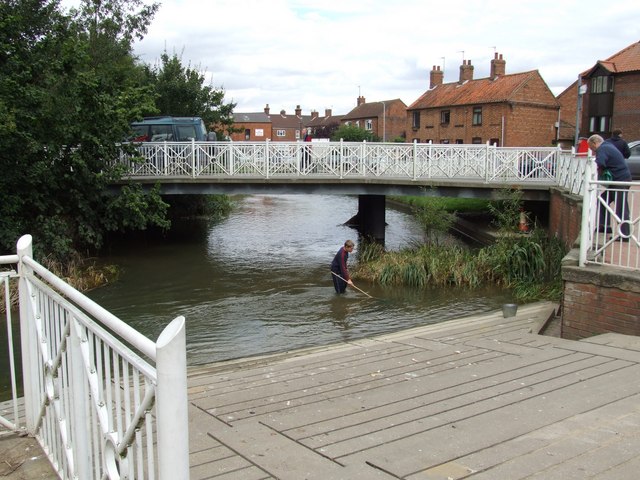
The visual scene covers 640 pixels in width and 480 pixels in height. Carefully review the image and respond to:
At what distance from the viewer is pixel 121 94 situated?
16859 millimetres

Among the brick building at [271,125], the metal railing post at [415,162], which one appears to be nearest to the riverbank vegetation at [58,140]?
the metal railing post at [415,162]

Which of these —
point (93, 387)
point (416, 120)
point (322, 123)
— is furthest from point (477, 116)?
→ point (322, 123)

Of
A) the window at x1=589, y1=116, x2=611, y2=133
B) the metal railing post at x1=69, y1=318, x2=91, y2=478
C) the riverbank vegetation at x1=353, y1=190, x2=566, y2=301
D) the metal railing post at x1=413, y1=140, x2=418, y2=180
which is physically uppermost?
the window at x1=589, y1=116, x2=611, y2=133

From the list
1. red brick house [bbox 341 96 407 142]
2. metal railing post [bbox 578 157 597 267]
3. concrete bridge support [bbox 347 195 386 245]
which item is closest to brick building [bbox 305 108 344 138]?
red brick house [bbox 341 96 407 142]

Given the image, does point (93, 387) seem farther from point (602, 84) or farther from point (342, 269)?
point (602, 84)

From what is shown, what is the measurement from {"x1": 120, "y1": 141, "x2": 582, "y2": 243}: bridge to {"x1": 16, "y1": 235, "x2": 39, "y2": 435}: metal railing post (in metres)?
14.5

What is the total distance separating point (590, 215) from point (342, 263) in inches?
279

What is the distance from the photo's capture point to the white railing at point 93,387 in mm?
1995

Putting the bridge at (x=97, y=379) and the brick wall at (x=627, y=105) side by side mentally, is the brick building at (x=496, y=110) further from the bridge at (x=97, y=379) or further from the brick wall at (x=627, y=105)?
the bridge at (x=97, y=379)

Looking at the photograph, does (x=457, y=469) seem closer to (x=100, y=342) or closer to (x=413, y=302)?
(x=100, y=342)

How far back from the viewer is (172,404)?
78.5 inches

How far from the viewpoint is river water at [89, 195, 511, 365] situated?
36.2 feet

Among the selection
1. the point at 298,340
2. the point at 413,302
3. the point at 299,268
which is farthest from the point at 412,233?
the point at 298,340

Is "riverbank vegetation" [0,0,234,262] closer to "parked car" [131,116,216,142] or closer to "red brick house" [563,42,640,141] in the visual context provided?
"parked car" [131,116,216,142]
